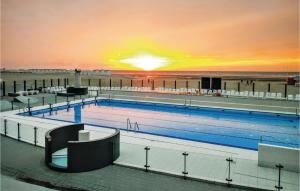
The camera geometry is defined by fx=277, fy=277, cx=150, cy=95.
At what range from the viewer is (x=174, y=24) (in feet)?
60.9

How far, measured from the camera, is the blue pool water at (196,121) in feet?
36.0

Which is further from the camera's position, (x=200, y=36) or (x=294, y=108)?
(x=200, y=36)

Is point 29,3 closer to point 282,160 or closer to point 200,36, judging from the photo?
point 200,36

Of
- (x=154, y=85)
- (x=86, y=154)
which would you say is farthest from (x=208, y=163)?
(x=154, y=85)

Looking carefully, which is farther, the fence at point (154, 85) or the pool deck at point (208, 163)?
the fence at point (154, 85)

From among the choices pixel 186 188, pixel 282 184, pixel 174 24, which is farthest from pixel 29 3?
pixel 282 184

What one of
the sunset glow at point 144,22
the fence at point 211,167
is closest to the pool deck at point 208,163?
the fence at point 211,167

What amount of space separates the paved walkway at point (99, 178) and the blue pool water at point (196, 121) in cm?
420

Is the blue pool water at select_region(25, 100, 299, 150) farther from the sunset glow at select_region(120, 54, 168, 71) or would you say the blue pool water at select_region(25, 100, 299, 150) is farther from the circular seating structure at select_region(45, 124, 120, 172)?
the sunset glow at select_region(120, 54, 168, 71)

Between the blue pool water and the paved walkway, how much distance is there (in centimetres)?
420

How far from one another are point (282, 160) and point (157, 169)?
3053mm

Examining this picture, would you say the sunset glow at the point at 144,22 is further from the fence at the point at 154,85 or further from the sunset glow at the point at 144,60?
the sunset glow at the point at 144,60

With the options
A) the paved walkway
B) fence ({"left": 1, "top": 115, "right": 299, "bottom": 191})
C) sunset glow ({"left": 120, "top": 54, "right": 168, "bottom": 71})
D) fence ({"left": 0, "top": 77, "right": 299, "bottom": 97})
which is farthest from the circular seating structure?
sunset glow ({"left": 120, "top": 54, "right": 168, "bottom": 71})

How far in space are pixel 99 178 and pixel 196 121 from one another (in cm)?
846
